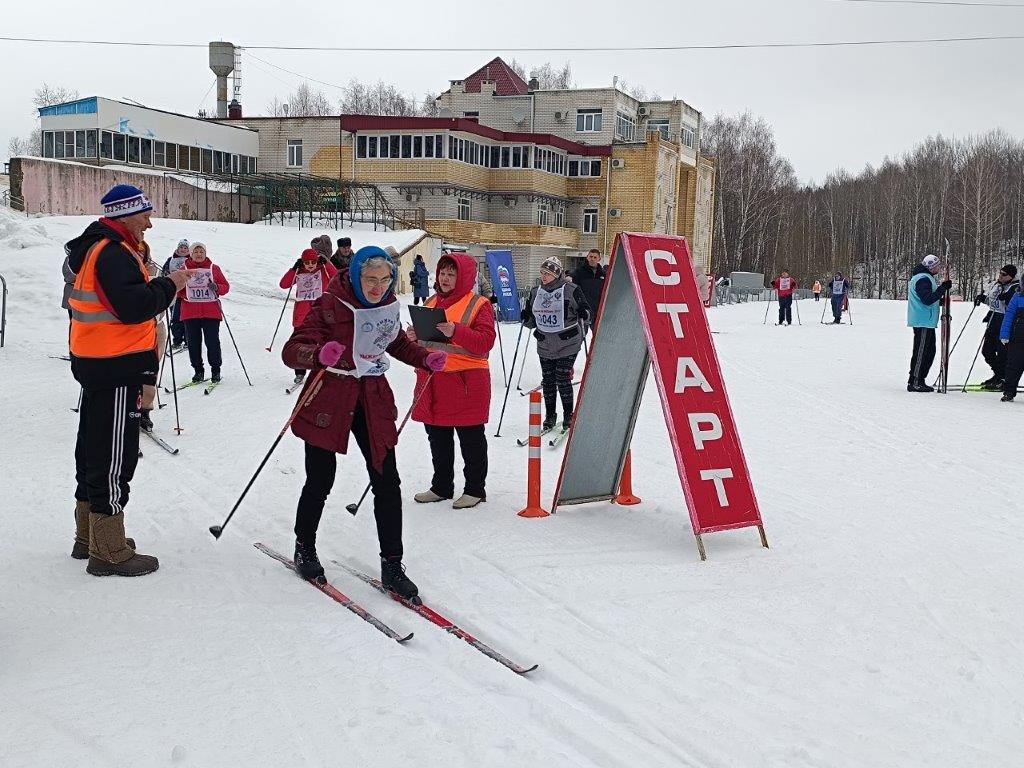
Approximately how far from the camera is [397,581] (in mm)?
4523

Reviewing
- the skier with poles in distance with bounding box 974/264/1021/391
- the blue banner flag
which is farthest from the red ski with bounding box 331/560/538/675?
the skier with poles in distance with bounding box 974/264/1021/391

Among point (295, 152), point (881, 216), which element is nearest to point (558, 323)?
point (295, 152)

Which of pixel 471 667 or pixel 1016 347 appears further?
pixel 1016 347

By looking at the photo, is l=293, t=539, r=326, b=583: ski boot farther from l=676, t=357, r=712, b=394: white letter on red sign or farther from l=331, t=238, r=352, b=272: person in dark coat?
l=331, t=238, r=352, b=272: person in dark coat

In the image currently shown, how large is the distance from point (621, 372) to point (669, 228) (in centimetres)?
5236

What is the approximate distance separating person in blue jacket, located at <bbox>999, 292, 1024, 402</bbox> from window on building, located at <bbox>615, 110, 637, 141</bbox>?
4418 centimetres

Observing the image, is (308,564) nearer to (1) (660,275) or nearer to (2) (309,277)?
(1) (660,275)

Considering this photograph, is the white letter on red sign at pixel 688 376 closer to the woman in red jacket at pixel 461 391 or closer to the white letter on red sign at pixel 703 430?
the white letter on red sign at pixel 703 430

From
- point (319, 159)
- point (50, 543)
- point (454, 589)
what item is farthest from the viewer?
point (319, 159)

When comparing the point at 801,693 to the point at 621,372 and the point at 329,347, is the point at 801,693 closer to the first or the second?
the point at 329,347

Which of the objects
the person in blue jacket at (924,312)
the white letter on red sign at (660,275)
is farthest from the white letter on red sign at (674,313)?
the person in blue jacket at (924,312)

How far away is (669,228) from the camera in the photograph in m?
56.9

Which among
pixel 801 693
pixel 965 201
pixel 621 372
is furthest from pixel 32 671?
pixel 965 201

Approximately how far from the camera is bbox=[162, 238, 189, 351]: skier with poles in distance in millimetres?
10906
